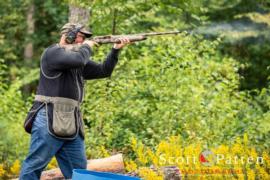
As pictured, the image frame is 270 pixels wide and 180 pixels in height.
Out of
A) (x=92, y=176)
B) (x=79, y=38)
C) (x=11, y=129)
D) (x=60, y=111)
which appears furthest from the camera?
(x=11, y=129)

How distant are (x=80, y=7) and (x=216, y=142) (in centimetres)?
359

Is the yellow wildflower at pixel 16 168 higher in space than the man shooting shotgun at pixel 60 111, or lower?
lower

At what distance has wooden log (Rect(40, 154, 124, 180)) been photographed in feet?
26.0

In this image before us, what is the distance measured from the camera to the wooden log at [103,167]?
793 centimetres

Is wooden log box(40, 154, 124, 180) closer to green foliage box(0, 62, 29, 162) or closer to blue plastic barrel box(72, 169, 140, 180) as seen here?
green foliage box(0, 62, 29, 162)

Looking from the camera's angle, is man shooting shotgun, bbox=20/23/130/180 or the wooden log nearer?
man shooting shotgun, bbox=20/23/130/180

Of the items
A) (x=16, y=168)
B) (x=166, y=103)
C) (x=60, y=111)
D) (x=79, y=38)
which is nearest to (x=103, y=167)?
(x=16, y=168)

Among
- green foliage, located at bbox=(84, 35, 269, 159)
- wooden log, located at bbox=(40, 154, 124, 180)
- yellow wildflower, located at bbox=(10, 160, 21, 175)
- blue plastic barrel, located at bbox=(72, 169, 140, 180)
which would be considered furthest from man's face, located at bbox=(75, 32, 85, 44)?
yellow wildflower, located at bbox=(10, 160, 21, 175)

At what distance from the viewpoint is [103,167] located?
315 inches

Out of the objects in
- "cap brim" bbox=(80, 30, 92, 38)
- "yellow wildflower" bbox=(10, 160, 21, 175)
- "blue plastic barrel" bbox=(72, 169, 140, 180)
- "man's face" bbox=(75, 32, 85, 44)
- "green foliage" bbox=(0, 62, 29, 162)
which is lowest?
"yellow wildflower" bbox=(10, 160, 21, 175)

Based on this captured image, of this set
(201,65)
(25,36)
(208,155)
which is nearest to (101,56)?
(201,65)

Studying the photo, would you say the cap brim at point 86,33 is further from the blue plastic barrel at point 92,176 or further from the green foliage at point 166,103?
the green foliage at point 166,103

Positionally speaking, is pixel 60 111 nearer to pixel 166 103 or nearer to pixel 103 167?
pixel 103 167

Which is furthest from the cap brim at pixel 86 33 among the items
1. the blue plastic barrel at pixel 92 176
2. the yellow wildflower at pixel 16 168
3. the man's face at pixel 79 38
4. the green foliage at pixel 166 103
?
the yellow wildflower at pixel 16 168
